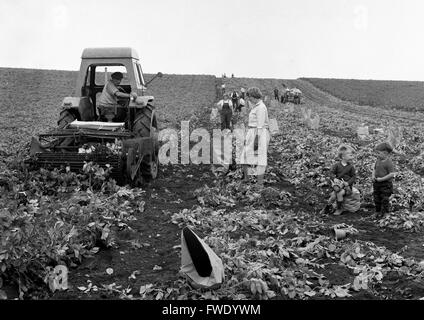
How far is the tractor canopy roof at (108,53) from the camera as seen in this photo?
9570mm

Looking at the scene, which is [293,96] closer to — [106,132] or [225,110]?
[225,110]

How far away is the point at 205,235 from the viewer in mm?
6184

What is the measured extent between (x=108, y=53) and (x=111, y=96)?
901 mm

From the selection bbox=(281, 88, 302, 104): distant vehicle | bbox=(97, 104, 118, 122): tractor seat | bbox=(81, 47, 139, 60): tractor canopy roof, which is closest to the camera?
bbox=(97, 104, 118, 122): tractor seat

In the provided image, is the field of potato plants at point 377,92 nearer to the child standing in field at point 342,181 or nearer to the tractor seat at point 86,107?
the child standing in field at point 342,181

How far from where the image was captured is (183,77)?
5222 cm

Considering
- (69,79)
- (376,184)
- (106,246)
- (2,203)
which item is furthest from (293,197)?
(69,79)

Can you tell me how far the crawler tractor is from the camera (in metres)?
8.05

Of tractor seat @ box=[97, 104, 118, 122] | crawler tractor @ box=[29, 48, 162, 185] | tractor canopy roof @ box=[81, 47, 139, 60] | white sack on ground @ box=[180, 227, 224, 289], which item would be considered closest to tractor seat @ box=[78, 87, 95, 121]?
crawler tractor @ box=[29, 48, 162, 185]

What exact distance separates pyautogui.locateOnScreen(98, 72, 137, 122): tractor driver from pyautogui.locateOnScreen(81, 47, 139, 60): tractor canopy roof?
0.47 metres

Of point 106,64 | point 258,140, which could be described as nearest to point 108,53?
point 106,64

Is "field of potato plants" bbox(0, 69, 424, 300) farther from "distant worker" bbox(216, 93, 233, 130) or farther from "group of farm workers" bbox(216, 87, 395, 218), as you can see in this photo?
"distant worker" bbox(216, 93, 233, 130)

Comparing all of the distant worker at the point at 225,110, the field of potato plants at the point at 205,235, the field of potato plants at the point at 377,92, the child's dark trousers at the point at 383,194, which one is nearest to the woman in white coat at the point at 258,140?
the field of potato plants at the point at 205,235

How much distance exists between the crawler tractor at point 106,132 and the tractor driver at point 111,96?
19 mm
